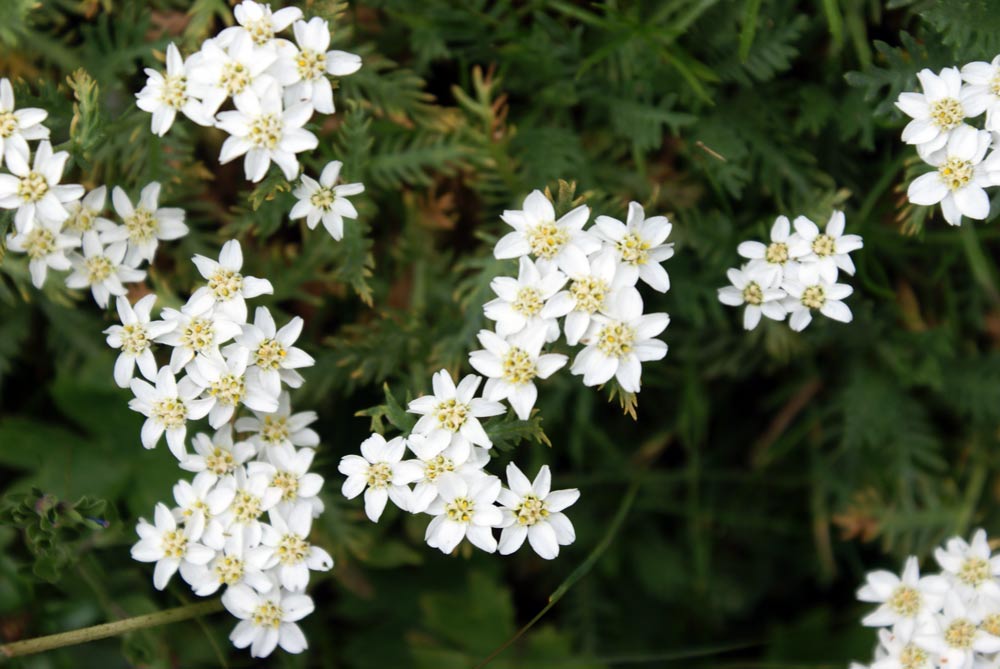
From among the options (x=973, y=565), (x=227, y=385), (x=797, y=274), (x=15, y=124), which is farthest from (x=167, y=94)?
(x=973, y=565)

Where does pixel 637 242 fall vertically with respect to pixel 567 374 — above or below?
above

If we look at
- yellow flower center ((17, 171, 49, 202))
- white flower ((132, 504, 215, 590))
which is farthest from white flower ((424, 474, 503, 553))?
yellow flower center ((17, 171, 49, 202))

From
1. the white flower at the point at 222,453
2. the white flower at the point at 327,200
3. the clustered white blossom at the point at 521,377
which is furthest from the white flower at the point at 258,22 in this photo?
the white flower at the point at 222,453

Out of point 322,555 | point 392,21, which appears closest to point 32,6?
point 392,21

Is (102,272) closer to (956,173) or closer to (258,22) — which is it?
(258,22)

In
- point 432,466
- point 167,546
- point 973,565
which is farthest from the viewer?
point 973,565

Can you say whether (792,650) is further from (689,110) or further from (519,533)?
(689,110)
